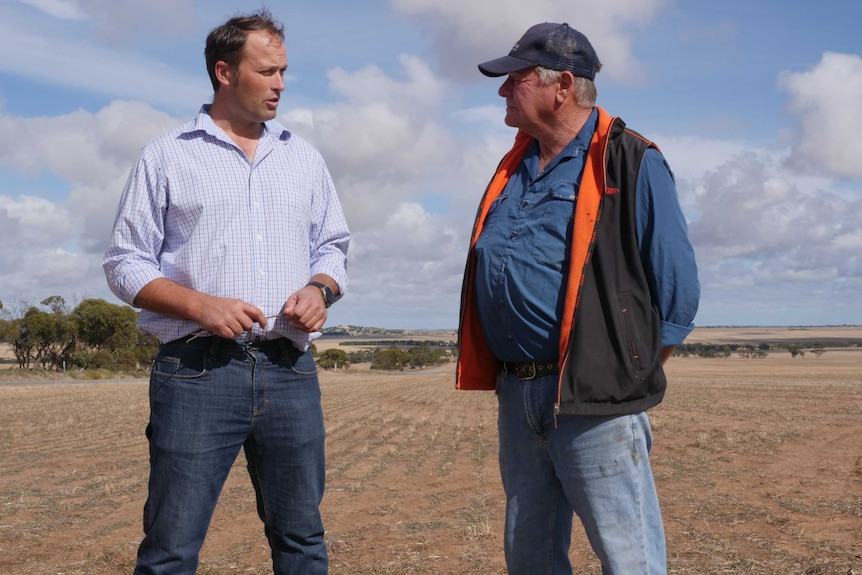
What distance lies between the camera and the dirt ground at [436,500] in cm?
558

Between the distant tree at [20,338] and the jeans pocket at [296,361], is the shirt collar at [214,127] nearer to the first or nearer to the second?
the jeans pocket at [296,361]

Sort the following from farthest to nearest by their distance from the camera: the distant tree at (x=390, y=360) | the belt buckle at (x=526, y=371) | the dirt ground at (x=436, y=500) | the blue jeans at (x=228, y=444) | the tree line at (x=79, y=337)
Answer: the distant tree at (x=390, y=360), the tree line at (x=79, y=337), the dirt ground at (x=436, y=500), the belt buckle at (x=526, y=371), the blue jeans at (x=228, y=444)

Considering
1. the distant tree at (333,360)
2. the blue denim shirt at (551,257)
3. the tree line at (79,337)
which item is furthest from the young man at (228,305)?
the distant tree at (333,360)

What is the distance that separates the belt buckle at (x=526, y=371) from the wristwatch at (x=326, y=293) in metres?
0.72

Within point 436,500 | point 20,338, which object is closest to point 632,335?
point 436,500

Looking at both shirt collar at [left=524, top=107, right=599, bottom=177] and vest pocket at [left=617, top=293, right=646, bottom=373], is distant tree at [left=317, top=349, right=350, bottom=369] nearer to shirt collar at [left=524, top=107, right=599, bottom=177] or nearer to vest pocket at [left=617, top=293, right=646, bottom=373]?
shirt collar at [left=524, top=107, right=599, bottom=177]

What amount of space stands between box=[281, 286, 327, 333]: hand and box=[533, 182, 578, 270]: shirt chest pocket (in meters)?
0.77

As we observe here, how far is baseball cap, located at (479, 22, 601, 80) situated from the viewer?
301cm

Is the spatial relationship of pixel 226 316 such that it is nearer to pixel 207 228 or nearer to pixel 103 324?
pixel 207 228

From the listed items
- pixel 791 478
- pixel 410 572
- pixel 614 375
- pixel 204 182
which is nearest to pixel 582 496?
pixel 614 375

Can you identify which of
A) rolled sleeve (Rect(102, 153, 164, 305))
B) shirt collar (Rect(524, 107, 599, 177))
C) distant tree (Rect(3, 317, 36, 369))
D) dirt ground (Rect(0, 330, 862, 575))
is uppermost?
shirt collar (Rect(524, 107, 599, 177))

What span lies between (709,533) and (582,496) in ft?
12.9

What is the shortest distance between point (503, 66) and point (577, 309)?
0.97 m

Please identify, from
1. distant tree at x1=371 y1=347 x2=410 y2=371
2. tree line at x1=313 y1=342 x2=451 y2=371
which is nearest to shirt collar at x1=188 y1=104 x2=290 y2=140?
tree line at x1=313 y1=342 x2=451 y2=371
